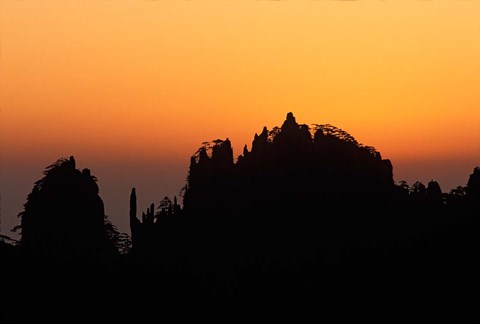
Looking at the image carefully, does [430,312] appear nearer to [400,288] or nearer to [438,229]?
[400,288]

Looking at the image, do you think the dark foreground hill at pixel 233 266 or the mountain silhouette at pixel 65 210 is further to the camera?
the mountain silhouette at pixel 65 210

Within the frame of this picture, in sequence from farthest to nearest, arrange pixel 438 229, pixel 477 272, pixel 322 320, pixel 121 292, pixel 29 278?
pixel 438 229
pixel 477 272
pixel 322 320
pixel 121 292
pixel 29 278

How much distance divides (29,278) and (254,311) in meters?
47.2

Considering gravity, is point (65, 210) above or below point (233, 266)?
above

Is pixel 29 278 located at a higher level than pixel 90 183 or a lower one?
lower

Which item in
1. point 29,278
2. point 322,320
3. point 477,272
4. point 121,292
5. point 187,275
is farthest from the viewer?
point 187,275

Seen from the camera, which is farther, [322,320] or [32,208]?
[32,208]

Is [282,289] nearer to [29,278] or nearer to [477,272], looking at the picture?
[477,272]

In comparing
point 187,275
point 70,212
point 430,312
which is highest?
point 70,212

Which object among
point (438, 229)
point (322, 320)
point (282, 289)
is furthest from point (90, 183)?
point (438, 229)

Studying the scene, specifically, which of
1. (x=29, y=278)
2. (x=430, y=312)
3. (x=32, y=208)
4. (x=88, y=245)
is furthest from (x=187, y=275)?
(x=29, y=278)

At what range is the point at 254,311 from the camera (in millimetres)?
152375

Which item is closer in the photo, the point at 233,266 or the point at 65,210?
the point at 65,210

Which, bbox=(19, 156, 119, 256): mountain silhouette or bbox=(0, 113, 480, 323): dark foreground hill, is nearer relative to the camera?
bbox=(0, 113, 480, 323): dark foreground hill
